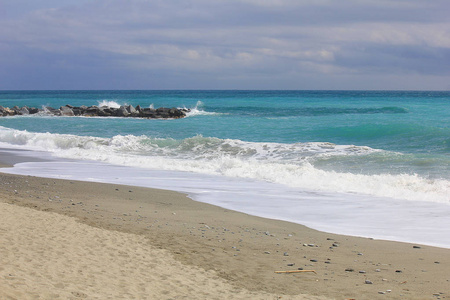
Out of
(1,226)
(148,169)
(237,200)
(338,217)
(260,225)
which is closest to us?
(1,226)

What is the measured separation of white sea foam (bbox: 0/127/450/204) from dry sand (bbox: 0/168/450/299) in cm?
439

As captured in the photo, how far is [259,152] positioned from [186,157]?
3.08m

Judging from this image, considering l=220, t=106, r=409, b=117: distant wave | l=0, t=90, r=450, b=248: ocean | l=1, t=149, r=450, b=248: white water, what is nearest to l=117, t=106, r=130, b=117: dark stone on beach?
l=220, t=106, r=409, b=117: distant wave

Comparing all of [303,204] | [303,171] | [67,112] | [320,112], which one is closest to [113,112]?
[67,112]

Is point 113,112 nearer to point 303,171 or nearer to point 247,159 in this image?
point 247,159

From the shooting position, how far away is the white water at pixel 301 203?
8102 mm

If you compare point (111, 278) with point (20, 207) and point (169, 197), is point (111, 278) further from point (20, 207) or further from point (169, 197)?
point (169, 197)

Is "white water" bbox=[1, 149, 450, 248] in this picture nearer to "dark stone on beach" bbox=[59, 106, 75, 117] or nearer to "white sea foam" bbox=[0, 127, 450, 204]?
"white sea foam" bbox=[0, 127, 450, 204]

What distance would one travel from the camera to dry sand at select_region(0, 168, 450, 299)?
500cm

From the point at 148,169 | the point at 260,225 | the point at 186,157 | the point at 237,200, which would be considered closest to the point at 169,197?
the point at 237,200

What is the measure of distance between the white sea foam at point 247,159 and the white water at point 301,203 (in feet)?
2.17

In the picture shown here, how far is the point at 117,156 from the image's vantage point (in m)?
18.1

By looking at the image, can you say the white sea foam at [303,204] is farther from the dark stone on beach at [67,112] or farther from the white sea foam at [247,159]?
the dark stone on beach at [67,112]

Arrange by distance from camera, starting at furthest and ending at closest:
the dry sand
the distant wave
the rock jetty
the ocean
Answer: the distant wave → the rock jetty → the ocean → the dry sand
